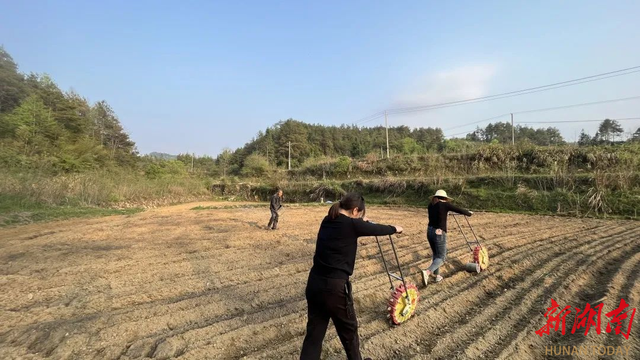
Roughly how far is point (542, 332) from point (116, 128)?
63.6m

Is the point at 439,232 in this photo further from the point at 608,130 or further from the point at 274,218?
the point at 608,130

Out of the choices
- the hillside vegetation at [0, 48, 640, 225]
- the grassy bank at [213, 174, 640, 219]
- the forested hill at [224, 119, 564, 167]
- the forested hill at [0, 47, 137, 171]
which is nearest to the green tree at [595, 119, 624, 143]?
the hillside vegetation at [0, 48, 640, 225]

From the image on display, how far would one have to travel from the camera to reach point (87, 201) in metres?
21.1

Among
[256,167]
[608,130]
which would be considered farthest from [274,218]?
[608,130]

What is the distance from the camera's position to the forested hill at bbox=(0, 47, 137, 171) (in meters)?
22.8

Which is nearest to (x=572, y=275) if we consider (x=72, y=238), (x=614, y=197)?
(x=614, y=197)

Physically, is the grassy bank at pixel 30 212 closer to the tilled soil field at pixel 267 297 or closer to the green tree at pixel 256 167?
the tilled soil field at pixel 267 297

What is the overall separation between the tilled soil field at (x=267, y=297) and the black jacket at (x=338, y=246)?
4.36ft

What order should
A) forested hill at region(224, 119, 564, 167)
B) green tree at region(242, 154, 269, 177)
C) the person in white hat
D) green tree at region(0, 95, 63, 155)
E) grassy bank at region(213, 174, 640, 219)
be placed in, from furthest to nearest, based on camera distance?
forested hill at region(224, 119, 564, 167), green tree at region(242, 154, 269, 177), green tree at region(0, 95, 63, 155), grassy bank at region(213, 174, 640, 219), the person in white hat

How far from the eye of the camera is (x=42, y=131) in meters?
26.7

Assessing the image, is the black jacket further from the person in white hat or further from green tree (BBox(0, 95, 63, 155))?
green tree (BBox(0, 95, 63, 155))

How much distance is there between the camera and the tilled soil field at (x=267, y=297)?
3584 millimetres

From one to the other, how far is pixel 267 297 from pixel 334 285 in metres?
2.78

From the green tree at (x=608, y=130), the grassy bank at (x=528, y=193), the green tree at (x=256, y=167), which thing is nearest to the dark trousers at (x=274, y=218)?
the grassy bank at (x=528, y=193)
